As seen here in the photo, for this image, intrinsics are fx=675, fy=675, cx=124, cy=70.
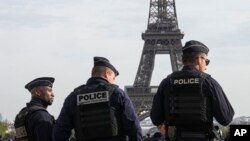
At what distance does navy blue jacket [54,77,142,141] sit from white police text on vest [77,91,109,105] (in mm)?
78

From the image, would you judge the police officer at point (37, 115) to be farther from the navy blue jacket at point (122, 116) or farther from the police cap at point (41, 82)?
the navy blue jacket at point (122, 116)

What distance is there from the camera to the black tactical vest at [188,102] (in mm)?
7547

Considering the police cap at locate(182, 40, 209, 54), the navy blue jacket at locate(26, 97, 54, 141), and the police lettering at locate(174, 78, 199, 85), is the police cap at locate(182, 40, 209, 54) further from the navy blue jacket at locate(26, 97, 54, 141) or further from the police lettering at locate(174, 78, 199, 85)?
the navy blue jacket at locate(26, 97, 54, 141)

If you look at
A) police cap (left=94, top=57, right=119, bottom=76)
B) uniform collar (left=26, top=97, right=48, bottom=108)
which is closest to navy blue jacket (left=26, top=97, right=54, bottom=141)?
uniform collar (left=26, top=97, right=48, bottom=108)

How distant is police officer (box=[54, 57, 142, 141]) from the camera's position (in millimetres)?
7457

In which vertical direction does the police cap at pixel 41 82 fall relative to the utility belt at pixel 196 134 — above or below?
above

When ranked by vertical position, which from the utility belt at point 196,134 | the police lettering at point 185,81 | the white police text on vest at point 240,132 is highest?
the police lettering at point 185,81

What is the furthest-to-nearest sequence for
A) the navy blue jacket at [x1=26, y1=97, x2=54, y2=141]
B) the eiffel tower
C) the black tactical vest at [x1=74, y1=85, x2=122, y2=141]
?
1. the eiffel tower
2. the navy blue jacket at [x1=26, y1=97, x2=54, y2=141]
3. the black tactical vest at [x1=74, y1=85, x2=122, y2=141]

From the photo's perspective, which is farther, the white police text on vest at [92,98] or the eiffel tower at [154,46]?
the eiffel tower at [154,46]

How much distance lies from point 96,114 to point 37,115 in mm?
1218

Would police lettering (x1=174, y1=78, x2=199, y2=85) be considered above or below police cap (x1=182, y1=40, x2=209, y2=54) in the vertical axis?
below

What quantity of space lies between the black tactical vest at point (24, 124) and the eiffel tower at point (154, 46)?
6377cm

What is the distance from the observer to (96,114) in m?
7.59

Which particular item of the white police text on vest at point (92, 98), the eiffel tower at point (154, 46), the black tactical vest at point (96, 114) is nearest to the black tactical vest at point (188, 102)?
the black tactical vest at point (96, 114)
